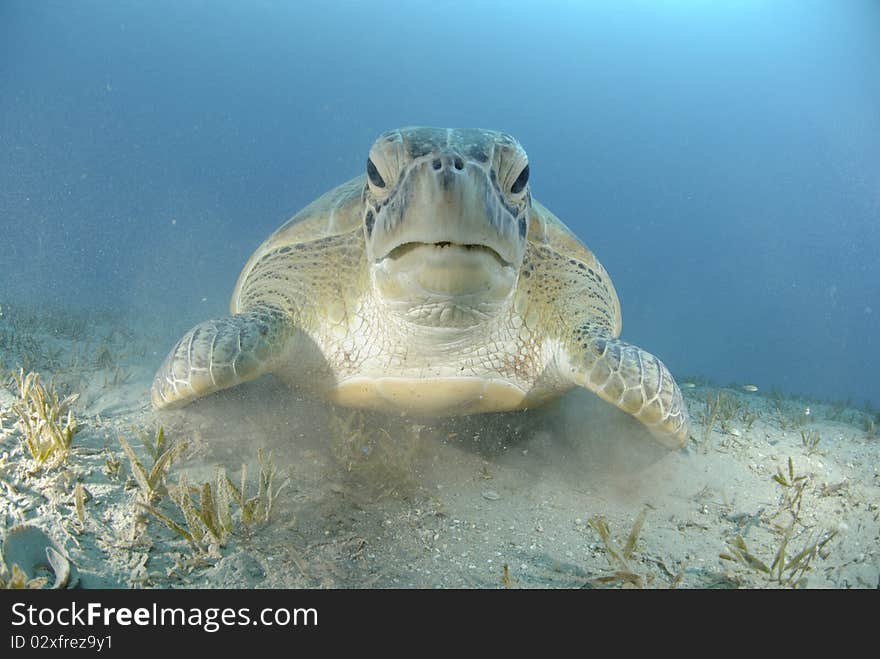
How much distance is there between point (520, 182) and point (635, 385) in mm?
1171

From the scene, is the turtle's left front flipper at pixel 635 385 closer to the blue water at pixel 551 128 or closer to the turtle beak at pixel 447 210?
the turtle beak at pixel 447 210

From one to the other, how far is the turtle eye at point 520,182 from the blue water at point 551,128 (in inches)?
1233

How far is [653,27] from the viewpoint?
2103 inches

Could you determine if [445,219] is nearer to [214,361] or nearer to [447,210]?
[447,210]

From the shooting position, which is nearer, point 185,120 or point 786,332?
point 786,332

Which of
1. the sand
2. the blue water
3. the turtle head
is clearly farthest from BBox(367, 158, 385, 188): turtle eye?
the blue water

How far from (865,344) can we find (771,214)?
18.7 meters

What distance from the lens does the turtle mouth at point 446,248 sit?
1.86 m

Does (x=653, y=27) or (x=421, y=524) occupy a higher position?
(x=653, y=27)

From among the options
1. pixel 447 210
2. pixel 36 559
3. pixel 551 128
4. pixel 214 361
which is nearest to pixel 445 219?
pixel 447 210

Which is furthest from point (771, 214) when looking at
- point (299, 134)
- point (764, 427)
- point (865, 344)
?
point (764, 427)

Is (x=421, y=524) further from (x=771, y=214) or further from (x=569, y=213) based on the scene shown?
(x=771, y=214)

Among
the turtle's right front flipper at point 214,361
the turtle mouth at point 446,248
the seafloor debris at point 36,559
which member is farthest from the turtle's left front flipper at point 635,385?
the seafloor debris at point 36,559
